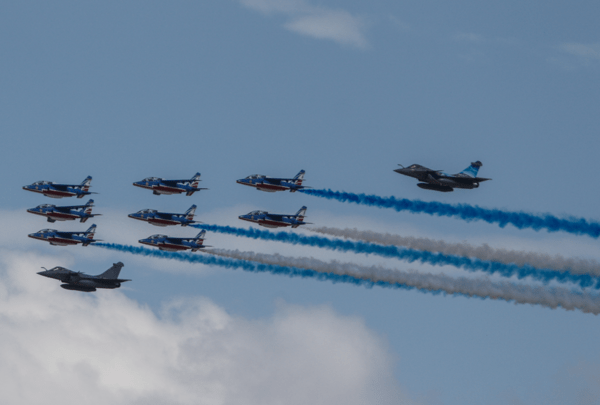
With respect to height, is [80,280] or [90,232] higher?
[90,232]

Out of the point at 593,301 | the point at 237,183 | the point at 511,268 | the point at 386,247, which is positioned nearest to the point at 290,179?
the point at 237,183

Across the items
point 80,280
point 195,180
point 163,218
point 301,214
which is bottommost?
point 80,280

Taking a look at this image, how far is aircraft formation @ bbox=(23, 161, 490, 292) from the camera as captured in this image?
325 feet

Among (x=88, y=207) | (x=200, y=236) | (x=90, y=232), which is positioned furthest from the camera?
(x=90, y=232)

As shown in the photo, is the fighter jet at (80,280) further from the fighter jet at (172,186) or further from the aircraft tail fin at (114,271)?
the fighter jet at (172,186)

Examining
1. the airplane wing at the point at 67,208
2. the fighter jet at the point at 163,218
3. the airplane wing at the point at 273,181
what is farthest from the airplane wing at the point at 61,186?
the airplane wing at the point at 273,181

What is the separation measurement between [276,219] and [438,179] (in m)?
22.5

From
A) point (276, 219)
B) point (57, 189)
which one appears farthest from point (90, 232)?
point (276, 219)

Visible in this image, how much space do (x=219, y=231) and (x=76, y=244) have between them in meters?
17.6

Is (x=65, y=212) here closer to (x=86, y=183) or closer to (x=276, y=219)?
(x=86, y=183)

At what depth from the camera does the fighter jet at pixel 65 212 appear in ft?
391

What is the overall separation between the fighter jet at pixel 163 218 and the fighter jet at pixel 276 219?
26.1ft

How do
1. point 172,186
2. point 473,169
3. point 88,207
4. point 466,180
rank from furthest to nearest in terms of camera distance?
point 88,207, point 172,186, point 473,169, point 466,180

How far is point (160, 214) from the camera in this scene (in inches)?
4670
